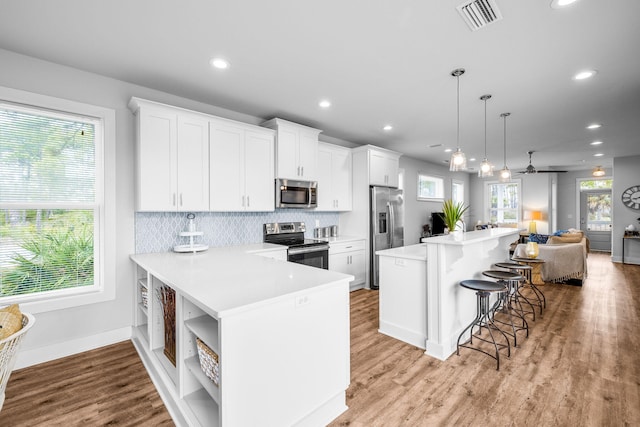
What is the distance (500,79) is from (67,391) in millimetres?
4543

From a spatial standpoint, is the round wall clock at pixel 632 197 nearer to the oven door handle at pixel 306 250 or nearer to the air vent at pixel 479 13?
the oven door handle at pixel 306 250

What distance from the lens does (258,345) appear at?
4.76 ft

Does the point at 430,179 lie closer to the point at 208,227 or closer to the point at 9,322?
the point at 208,227

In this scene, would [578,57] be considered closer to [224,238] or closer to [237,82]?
[237,82]

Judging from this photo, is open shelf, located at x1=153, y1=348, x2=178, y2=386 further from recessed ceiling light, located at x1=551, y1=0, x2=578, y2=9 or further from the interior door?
the interior door

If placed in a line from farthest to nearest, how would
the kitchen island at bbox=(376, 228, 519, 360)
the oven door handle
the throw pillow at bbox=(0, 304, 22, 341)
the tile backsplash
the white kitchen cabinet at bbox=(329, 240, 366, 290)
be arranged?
the white kitchen cabinet at bbox=(329, 240, 366, 290)
the oven door handle
the tile backsplash
the kitchen island at bbox=(376, 228, 519, 360)
the throw pillow at bbox=(0, 304, 22, 341)

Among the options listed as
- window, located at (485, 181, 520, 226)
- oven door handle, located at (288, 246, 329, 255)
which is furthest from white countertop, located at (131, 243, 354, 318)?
window, located at (485, 181, 520, 226)

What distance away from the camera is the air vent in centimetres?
183

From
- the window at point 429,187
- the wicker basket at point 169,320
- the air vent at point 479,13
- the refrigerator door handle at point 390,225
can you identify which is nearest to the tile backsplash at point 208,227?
the wicker basket at point 169,320

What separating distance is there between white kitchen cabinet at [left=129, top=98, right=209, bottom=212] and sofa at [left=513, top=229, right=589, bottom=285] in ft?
16.6

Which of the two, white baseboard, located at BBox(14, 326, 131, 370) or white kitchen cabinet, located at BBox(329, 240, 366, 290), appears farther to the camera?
white kitchen cabinet, located at BBox(329, 240, 366, 290)

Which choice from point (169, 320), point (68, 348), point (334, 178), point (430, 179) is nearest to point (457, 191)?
point (430, 179)

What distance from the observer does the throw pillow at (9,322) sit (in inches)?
52.8

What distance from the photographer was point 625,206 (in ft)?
23.7
